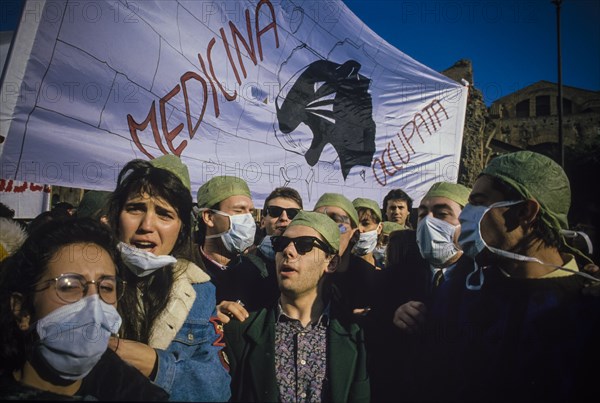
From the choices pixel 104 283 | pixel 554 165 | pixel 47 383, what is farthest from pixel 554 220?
pixel 47 383

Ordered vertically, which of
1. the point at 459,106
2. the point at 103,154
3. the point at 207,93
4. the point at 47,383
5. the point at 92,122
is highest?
the point at 459,106

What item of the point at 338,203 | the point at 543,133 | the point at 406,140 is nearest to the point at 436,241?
the point at 338,203

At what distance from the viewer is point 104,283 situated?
1.54 metres

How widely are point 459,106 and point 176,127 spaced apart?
4.31 m

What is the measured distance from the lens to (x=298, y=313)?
2180 mm

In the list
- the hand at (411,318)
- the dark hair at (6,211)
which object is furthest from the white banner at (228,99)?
the hand at (411,318)

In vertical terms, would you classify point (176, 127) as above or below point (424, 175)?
→ below

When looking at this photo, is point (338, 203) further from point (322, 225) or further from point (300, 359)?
point (300, 359)

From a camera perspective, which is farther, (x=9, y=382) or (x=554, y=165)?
(x=554, y=165)

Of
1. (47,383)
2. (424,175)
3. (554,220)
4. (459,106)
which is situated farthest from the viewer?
(459,106)

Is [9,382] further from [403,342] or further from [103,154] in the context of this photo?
[403,342]

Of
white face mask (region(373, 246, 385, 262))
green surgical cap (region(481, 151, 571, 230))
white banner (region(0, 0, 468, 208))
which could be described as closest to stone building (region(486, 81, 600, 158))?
white banner (region(0, 0, 468, 208))

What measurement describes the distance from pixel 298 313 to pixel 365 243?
1.89 meters

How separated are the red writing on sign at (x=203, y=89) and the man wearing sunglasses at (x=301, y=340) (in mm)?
1011
